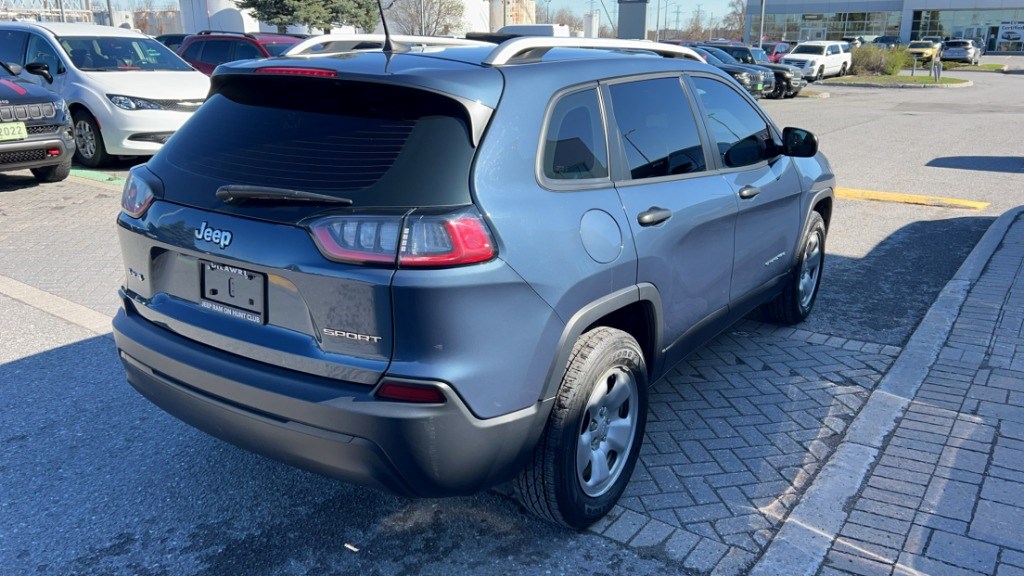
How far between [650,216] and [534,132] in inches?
26.2

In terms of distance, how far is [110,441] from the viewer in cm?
376

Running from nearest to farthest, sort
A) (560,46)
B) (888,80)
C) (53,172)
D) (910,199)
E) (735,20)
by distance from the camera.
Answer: (560,46) < (910,199) < (53,172) < (888,80) < (735,20)

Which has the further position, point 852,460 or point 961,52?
point 961,52

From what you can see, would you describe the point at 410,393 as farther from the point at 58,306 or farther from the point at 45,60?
the point at 45,60

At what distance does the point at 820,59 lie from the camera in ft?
122

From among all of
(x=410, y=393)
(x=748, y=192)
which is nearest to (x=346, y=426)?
(x=410, y=393)

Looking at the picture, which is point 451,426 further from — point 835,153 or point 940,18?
point 940,18

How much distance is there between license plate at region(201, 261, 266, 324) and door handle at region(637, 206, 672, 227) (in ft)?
4.68

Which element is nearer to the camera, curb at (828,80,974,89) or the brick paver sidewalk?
the brick paver sidewalk

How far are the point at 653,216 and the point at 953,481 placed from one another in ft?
5.52

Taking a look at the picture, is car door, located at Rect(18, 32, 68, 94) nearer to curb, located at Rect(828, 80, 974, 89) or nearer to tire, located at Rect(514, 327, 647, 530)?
tire, located at Rect(514, 327, 647, 530)

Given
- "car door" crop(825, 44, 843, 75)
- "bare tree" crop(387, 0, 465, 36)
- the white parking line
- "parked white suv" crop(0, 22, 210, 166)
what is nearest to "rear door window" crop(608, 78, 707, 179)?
the white parking line

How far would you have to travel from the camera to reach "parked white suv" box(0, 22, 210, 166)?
411 inches

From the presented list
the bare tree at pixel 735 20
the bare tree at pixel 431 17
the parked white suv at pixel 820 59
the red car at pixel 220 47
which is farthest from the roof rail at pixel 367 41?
the bare tree at pixel 735 20
